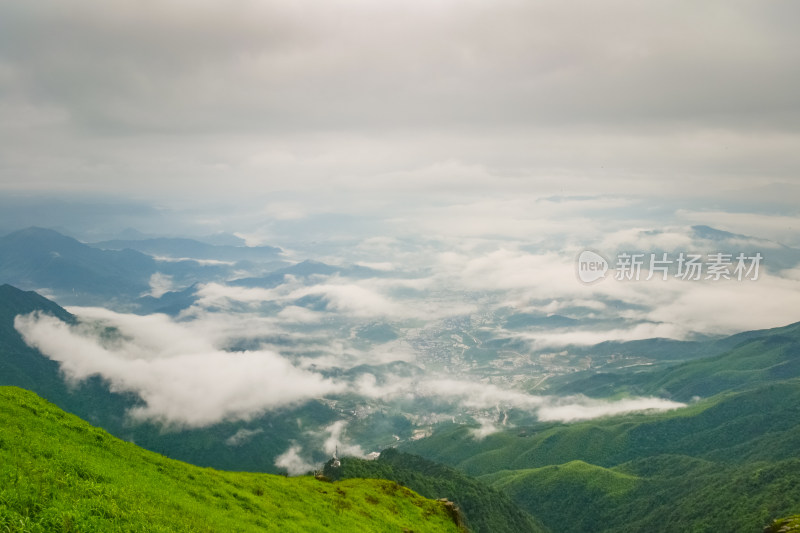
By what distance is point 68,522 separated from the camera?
81.3 feet

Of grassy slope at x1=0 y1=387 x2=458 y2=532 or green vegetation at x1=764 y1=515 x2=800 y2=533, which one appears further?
green vegetation at x1=764 y1=515 x2=800 y2=533

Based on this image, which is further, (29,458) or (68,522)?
(29,458)

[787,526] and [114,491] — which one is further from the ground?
[114,491]

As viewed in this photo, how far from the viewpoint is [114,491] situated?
102 feet

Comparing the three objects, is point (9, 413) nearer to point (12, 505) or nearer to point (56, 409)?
point (56, 409)

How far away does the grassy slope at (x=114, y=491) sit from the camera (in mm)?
26156

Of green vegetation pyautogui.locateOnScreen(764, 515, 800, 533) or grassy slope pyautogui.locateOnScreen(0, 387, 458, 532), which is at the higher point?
grassy slope pyautogui.locateOnScreen(0, 387, 458, 532)

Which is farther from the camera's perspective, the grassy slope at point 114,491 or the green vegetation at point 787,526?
the green vegetation at point 787,526

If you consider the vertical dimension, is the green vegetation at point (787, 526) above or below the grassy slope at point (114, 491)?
below

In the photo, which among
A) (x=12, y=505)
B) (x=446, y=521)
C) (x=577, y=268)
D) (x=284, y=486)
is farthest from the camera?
(x=577, y=268)

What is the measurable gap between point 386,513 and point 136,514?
5240cm

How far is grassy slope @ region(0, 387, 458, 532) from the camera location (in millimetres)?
26156

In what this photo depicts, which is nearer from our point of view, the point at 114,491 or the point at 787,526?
the point at 114,491

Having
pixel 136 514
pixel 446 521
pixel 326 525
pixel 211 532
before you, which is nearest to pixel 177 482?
pixel 211 532
